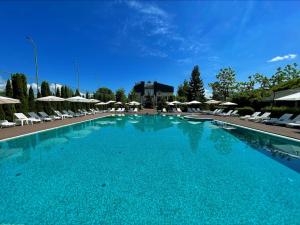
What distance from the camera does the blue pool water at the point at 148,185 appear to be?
3.15 metres

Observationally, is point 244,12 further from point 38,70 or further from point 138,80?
point 138,80

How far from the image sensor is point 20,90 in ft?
44.3

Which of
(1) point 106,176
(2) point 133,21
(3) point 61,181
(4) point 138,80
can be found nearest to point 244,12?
(2) point 133,21

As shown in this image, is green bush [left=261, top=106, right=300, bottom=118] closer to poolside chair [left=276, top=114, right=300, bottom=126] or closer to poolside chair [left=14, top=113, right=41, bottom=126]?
poolside chair [left=276, top=114, right=300, bottom=126]

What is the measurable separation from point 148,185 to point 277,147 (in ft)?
22.3

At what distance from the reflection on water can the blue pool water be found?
0.06 metres

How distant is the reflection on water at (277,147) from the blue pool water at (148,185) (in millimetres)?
55

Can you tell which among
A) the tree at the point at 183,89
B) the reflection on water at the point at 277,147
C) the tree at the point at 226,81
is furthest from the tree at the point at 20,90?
the tree at the point at 183,89

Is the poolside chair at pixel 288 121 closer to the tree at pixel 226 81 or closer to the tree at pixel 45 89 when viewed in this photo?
the tree at pixel 45 89

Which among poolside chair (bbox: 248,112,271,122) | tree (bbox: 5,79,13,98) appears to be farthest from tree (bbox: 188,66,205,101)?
tree (bbox: 5,79,13,98)

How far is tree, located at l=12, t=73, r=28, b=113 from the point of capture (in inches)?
523

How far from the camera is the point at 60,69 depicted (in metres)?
31.9

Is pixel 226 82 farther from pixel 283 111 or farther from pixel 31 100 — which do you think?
pixel 31 100

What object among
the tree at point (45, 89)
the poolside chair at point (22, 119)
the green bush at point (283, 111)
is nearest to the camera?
the poolside chair at point (22, 119)
